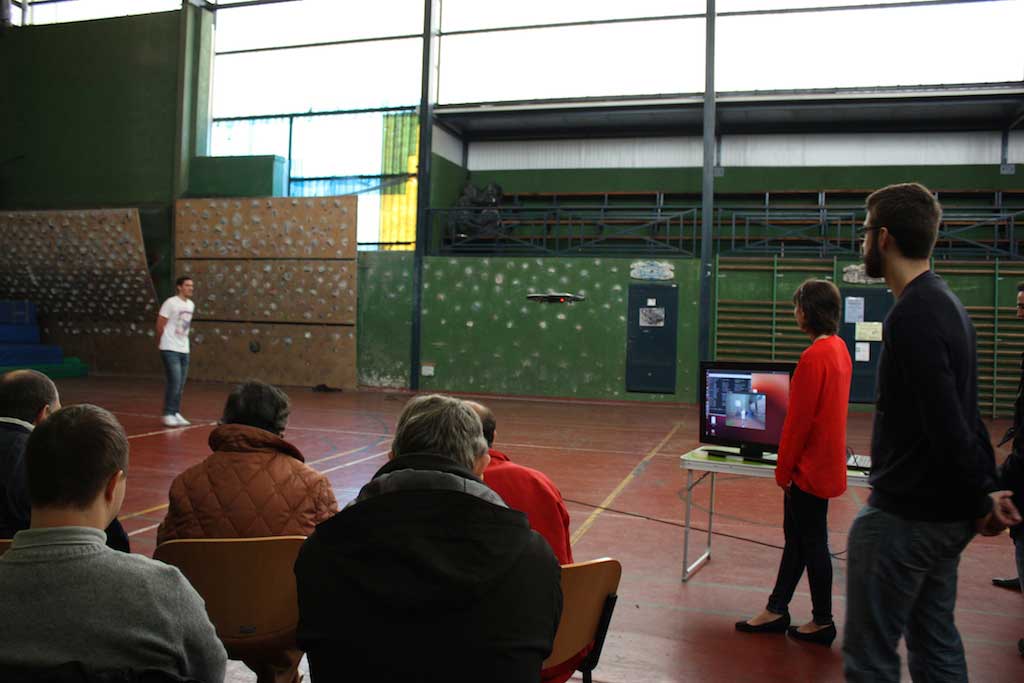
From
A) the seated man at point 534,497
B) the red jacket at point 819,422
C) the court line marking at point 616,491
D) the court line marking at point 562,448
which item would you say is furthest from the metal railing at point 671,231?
the seated man at point 534,497

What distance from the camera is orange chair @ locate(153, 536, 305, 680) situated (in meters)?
2.33

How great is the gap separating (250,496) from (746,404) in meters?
2.61

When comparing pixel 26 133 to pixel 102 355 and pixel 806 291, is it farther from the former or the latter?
pixel 806 291

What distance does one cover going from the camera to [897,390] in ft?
6.93

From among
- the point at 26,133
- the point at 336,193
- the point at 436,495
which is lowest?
the point at 436,495

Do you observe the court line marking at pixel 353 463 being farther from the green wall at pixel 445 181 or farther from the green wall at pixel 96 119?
the green wall at pixel 96 119

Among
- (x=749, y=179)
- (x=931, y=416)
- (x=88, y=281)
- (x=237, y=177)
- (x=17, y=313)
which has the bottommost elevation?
(x=931, y=416)

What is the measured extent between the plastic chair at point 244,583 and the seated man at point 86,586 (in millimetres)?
832

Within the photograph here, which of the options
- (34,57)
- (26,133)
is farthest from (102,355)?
→ (34,57)

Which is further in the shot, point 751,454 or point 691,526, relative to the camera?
point 691,526

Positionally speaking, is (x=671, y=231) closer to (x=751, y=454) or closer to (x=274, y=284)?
(x=274, y=284)

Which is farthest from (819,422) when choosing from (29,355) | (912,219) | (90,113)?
(90,113)

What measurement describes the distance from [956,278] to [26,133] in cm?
1870

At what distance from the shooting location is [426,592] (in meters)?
1.46
